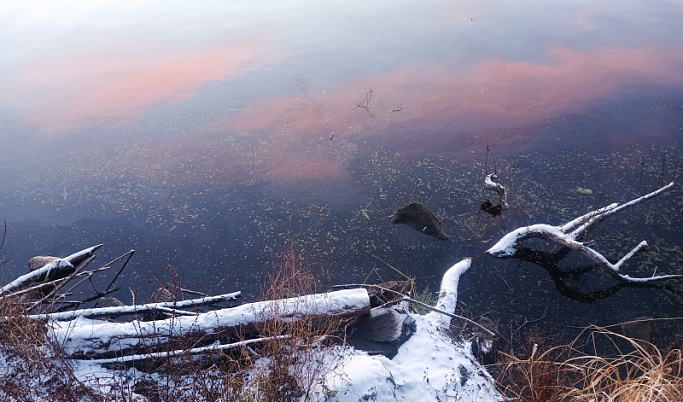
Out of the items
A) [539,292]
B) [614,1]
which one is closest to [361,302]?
[539,292]

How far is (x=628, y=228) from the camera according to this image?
3988 millimetres

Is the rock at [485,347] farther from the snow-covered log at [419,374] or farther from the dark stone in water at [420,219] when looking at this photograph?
the dark stone in water at [420,219]

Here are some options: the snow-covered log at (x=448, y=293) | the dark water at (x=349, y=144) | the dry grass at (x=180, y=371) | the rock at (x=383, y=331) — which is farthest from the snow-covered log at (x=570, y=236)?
the dry grass at (x=180, y=371)

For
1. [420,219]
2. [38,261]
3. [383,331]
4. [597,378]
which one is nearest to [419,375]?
[383,331]

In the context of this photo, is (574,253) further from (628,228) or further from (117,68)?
(117,68)

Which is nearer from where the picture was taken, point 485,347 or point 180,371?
point 180,371

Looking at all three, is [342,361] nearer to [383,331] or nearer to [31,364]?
[383,331]

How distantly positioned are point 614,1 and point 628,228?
734cm

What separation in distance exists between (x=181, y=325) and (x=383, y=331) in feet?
3.96

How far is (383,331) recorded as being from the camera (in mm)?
3053

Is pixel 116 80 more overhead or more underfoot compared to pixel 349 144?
more overhead

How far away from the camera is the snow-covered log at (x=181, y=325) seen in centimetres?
269

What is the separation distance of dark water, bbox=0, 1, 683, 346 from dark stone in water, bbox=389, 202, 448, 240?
0.08 m

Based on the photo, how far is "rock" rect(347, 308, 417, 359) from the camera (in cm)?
297
